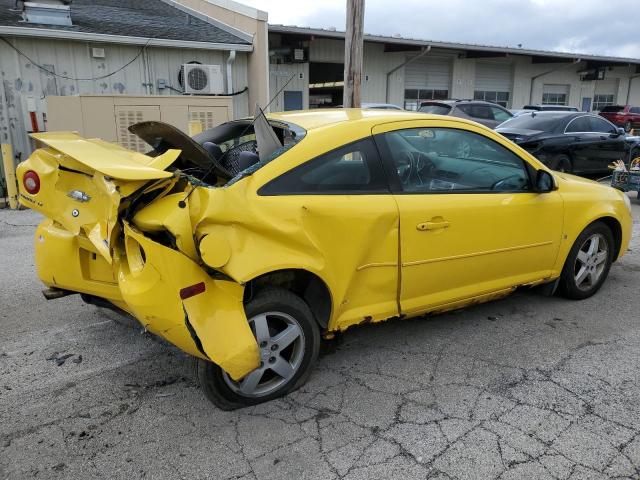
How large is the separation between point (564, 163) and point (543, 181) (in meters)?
7.72

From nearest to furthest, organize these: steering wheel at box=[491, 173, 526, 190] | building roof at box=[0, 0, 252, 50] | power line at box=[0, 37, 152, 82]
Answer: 1. steering wheel at box=[491, 173, 526, 190]
2. power line at box=[0, 37, 152, 82]
3. building roof at box=[0, 0, 252, 50]

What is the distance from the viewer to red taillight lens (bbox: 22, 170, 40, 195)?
3.03 metres

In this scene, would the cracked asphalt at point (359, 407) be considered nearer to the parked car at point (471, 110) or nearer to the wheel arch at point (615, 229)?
the wheel arch at point (615, 229)

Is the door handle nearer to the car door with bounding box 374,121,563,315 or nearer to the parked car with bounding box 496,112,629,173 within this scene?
the car door with bounding box 374,121,563,315

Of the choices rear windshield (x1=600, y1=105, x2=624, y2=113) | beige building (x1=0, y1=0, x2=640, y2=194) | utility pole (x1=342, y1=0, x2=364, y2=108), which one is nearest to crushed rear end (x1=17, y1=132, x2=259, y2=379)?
beige building (x1=0, y1=0, x2=640, y2=194)

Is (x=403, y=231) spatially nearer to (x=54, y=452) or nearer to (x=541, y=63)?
(x=54, y=452)

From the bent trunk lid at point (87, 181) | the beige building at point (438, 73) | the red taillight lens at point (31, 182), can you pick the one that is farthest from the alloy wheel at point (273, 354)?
the beige building at point (438, 73)

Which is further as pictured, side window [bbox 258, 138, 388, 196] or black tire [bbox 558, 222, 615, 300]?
black tire [bbox 558, 222, 615, 300]

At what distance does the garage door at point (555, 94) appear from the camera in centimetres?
2761

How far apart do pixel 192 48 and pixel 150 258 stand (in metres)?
10.2

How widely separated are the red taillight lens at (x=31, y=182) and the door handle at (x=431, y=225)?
7.43 feet

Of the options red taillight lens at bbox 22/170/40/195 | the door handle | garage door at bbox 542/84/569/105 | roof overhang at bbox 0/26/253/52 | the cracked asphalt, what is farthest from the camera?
garage door at bbox 542/84/569/105

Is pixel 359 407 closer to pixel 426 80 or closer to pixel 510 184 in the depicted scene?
pixel 510 184

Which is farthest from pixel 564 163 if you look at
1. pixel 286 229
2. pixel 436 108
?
pixel 286 229
